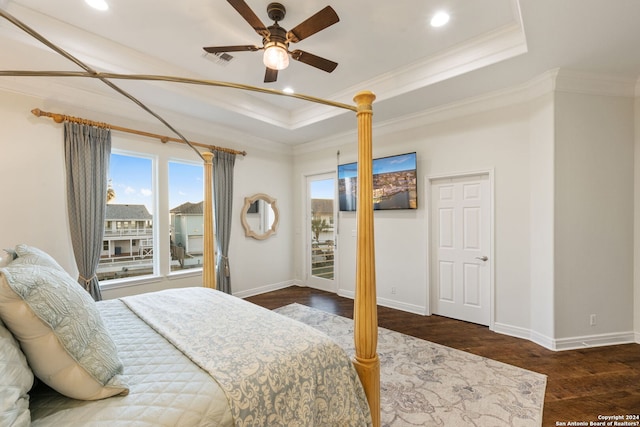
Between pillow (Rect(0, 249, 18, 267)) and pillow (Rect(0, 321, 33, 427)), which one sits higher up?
pillow (Rect(0, 249, 18, 267))

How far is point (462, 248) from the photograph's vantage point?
358 centimetres

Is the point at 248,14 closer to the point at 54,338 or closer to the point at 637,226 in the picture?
the point at 54,338

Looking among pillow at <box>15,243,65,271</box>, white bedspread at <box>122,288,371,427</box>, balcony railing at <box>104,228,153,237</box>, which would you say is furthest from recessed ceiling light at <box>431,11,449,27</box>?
balcony railing at <box>104,228,153,237</box>

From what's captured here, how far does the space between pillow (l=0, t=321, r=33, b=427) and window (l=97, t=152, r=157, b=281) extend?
295 cm

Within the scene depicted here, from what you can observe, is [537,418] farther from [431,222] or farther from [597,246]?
[431,222]

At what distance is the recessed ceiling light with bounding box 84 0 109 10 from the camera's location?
2.18 m

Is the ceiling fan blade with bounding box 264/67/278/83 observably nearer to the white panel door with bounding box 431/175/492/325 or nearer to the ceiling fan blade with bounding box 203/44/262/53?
the ceiling fan blade with bounding box 203/44/262/53

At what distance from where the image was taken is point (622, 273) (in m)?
2.92

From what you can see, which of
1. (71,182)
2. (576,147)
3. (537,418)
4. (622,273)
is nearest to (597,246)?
(622,273)

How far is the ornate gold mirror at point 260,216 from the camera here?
4695 millimetres

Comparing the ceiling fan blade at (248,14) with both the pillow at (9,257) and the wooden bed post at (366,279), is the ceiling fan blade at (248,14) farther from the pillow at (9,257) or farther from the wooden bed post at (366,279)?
the pillow at (9,257)

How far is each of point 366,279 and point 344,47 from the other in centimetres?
242

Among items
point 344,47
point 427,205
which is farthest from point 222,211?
point 427,205

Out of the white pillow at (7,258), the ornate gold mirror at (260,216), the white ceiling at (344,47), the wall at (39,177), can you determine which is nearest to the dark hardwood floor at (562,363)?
the ornate gold mirror at (260,216)
